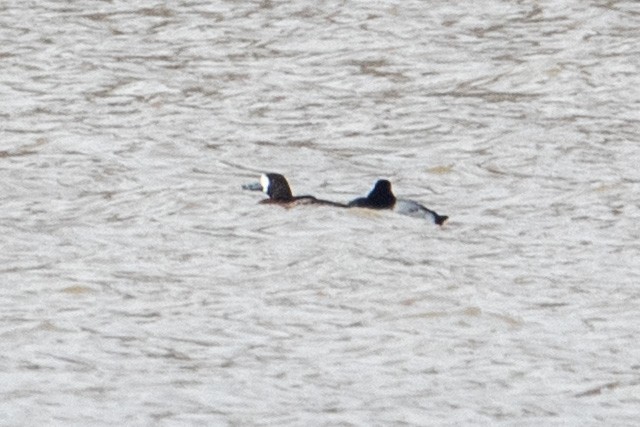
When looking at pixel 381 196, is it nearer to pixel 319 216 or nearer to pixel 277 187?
pixel 319 216

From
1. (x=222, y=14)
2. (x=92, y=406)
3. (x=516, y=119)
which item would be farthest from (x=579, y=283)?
(x=222, y=14)

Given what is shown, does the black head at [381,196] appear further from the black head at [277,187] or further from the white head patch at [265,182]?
the white head patch at [265,182]

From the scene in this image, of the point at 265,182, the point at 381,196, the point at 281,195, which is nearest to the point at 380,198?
the point at 381,196

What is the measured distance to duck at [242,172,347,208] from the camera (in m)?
11.4

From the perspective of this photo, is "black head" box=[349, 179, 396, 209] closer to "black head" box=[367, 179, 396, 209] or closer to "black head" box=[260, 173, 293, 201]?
"black head" box=[367, 179, 396, 209]

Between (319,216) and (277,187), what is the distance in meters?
0.33

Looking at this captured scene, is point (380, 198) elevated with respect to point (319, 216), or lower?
elevated

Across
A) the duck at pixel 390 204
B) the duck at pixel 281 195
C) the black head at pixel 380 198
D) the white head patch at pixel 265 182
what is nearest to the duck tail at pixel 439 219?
the duck at pixel 390 204

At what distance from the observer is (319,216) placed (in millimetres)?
11391

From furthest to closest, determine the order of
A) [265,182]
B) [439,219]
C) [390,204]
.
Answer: [265,182] → [390,204] → [439,219]

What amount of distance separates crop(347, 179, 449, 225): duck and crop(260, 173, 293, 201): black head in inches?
17.3

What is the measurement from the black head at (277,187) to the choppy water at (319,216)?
Answer: 12cm

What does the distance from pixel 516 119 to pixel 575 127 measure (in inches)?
20.8

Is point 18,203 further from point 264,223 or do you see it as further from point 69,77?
point 69,77
